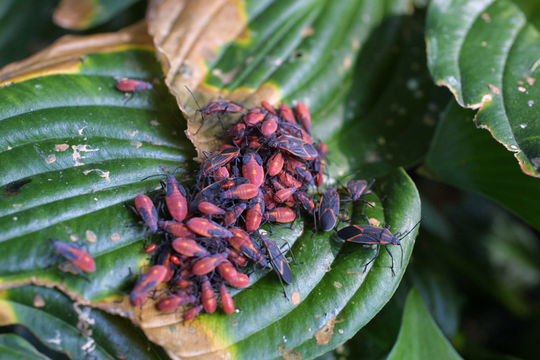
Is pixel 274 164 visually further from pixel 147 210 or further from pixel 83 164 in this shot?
pixel 83 164

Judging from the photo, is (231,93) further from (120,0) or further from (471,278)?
(471,278)

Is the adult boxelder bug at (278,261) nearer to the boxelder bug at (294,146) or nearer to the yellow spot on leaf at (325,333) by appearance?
the yellow spot on leaf at (325,333)

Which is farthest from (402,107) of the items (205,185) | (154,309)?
(154,309)

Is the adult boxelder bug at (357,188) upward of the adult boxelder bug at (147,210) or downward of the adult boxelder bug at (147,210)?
downward

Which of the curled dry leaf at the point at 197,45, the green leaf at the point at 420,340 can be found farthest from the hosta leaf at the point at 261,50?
the green leaf at the point at 420,340

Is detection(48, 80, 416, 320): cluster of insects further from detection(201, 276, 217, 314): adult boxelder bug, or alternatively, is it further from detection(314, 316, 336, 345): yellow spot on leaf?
detection(314, 316, 336, 345): yellow spot on leaf

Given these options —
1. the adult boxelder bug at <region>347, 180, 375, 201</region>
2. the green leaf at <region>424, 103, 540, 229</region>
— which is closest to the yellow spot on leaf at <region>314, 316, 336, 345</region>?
the adult boxelder bug at <region>347, 180, 375, 201</region>
